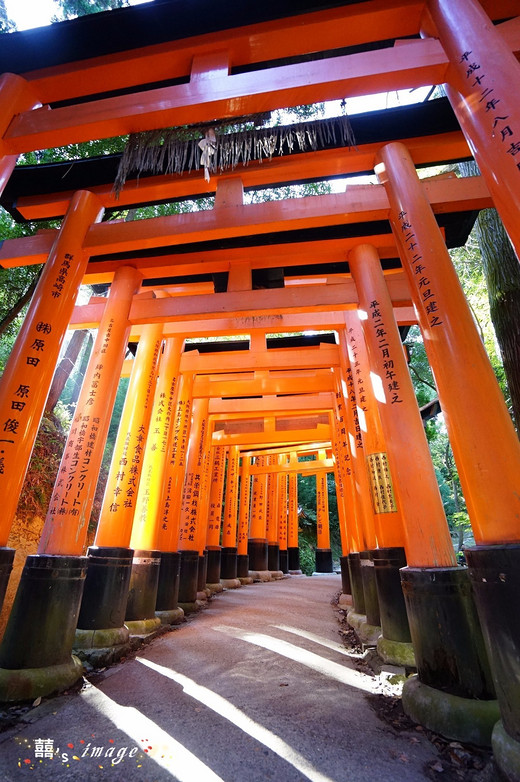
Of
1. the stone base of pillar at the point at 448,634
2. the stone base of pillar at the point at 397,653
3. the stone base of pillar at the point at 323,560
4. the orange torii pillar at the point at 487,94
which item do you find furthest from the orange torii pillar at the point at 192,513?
the stone base of pillar at the point at 323,560

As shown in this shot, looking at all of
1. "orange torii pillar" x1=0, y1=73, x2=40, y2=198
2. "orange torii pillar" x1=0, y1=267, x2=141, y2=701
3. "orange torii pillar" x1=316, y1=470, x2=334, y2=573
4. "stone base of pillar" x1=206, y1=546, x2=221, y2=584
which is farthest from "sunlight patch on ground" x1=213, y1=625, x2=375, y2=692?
"orange torii pillar" x1=316, y1=470, x2=334, y2=573

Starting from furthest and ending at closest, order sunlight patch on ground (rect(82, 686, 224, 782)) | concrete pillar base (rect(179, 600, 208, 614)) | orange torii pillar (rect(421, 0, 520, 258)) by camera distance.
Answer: concrete pillar base (rect(179, 600, 208, 614))
orange torii pillar (rect(421, 0, 520, 258))
sunlight patch on ground (rect(82, 686, 224, 782))

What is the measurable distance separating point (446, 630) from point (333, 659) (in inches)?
82.7

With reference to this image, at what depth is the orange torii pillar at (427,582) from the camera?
8.02 feet

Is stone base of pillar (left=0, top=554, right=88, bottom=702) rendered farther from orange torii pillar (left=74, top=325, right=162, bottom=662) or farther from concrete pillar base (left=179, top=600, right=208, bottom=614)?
concrete pillar base (left=179, top=600, right=208, bottom=614)

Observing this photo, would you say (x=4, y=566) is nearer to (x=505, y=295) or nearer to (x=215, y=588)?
(x=505, y=295)

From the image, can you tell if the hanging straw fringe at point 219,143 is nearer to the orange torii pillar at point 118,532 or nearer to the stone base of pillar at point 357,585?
the orange torii pillar at point 118,532

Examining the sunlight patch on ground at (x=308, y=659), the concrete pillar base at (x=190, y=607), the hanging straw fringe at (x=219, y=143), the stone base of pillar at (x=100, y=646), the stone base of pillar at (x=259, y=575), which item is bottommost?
the sunlight patch on ground at (x=308, y=659)

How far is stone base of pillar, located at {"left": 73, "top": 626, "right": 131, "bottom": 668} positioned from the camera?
12.5 feet

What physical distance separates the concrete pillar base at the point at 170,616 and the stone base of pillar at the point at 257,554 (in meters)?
8.84

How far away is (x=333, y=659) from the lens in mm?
4172

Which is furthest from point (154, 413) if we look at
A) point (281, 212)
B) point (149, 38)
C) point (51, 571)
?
point (149, 38)

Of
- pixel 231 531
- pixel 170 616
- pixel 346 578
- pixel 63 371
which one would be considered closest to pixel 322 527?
pixel 231 531

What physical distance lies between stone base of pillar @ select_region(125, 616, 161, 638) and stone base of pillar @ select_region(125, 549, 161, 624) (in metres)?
0.02
